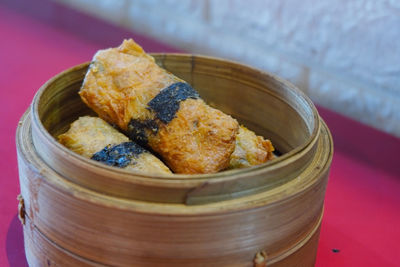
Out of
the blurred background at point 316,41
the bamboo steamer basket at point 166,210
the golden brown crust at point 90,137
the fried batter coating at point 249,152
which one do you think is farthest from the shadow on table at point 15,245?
the blurred background at point 316,41

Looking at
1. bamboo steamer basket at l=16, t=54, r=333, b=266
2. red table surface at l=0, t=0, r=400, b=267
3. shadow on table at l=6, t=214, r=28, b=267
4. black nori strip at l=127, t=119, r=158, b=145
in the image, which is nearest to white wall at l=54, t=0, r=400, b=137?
red table surface at l=0, t=0, r=400, b=267

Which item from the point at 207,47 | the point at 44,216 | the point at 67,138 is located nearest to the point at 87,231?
the point at 44,216

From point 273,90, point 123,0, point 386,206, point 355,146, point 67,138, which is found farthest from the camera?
point 123,0

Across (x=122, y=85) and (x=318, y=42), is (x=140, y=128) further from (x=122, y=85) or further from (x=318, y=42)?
(x=318, y=42)

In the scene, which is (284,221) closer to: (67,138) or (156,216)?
(156,216)

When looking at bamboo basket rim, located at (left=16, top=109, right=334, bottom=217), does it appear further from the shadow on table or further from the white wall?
the white wall

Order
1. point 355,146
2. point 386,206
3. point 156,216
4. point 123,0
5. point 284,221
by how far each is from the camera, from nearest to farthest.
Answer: point 156,216 → point 284,221 → point 386,206 → point 355,146 → point 123,0

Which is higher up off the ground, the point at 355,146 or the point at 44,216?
the point at 44,216
